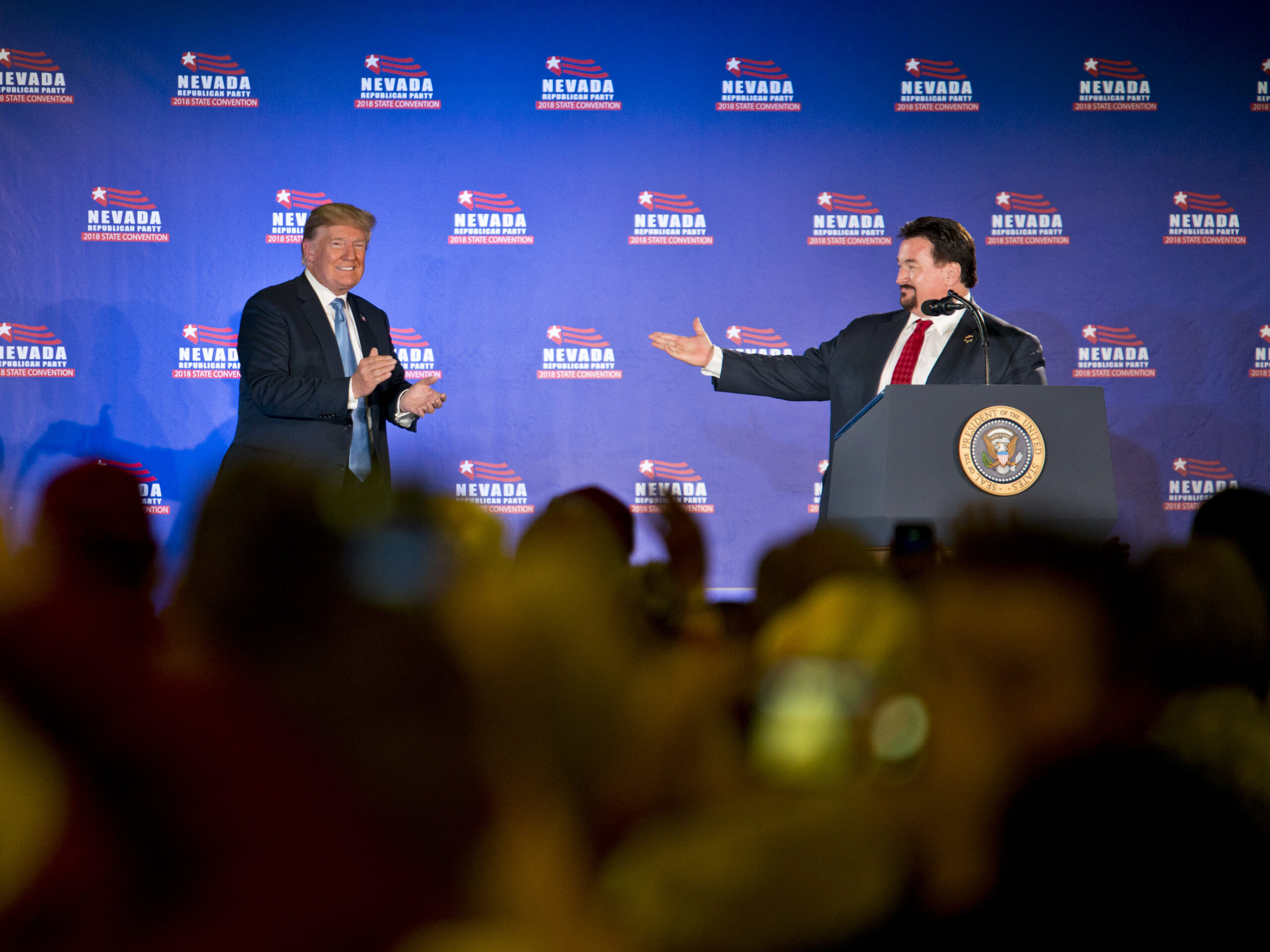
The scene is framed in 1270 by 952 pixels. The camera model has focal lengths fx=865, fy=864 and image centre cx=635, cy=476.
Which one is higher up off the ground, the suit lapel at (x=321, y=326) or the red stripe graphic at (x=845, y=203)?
the red stripe graphic at (x=845, y=203)

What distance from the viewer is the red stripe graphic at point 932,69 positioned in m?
4.03

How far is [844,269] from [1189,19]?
1.95 m

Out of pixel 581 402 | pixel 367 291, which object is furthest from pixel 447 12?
pixel 581 402

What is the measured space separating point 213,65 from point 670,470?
9.23 ft

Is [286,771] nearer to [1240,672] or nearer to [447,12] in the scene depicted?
[1240,672]

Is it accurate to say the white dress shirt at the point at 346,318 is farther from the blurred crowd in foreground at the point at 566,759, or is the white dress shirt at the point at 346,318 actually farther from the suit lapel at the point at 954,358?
the blurred crowd in foreground at the point at 566,759

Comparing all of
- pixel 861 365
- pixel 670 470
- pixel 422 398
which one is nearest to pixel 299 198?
pixel 422 398

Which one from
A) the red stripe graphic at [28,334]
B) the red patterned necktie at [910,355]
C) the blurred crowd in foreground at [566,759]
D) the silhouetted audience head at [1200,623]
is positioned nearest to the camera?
the blurred crowd in foreground at [566,759]

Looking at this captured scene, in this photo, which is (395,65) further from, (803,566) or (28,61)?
(803,566)

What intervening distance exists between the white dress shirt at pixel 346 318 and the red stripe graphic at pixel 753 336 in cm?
167

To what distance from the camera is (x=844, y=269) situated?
13.3 feet

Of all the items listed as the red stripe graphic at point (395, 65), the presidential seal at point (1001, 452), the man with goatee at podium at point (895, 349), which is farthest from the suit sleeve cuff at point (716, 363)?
the red stripe graphic at point (395, 65)

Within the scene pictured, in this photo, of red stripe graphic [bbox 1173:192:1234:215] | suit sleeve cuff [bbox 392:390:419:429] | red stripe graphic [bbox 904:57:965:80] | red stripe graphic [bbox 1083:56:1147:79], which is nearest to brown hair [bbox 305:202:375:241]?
suit sleeve cuff [bbox 392:390:419:429]

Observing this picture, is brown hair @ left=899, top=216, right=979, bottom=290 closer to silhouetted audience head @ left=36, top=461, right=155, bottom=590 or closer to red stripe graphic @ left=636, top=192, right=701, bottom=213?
red stripe graphic @ left=636, top=192, right=701, bottom=213
